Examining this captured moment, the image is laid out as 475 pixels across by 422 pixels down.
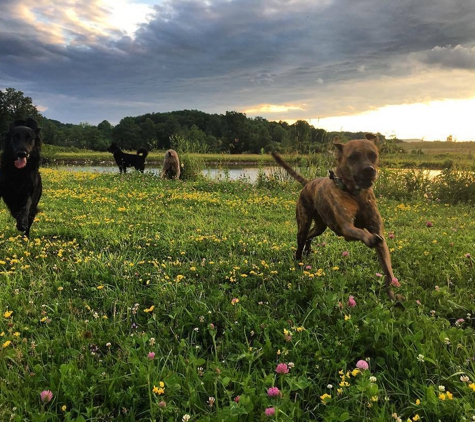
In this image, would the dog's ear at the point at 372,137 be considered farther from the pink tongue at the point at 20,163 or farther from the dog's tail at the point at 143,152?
the dog's tail at the point at 143,152

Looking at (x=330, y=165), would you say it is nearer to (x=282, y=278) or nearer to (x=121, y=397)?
(x=282, y=278)

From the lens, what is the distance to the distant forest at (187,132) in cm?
1415

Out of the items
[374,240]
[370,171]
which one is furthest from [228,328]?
[370,171]

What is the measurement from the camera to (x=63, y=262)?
4.17m

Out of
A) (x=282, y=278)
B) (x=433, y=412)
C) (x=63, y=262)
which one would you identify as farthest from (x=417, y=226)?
(x=63, y=262)

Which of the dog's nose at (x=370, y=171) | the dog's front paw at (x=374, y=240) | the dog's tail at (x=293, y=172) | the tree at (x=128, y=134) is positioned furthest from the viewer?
the tree at (x=128, y=134)

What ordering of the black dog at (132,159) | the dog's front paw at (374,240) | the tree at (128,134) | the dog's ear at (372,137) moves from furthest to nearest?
the tree at (128,134) → the black dog at (132,159) → the dog's ear at (372,137) → the dog's front paw at (374,240)

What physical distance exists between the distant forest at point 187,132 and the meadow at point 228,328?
8.97 metres

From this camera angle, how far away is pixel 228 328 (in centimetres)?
275

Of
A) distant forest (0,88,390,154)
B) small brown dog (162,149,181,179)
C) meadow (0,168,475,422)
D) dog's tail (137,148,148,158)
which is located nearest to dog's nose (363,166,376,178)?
meadow (0,168,475,422)

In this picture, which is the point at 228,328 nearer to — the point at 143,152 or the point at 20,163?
the point at 20,163

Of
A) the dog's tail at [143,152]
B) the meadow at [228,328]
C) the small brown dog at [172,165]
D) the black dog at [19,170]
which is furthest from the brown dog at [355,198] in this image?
the dog's tail at [143,152]

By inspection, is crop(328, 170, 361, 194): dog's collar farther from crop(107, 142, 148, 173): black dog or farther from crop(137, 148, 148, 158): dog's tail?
crop(137, 148, 148, 158): dog's tail

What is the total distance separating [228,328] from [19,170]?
4176 mm
